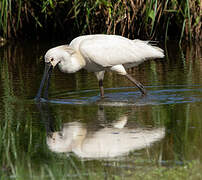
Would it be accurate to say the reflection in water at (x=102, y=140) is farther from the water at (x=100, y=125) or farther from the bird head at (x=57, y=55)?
the bird head at (x=57, y=55)

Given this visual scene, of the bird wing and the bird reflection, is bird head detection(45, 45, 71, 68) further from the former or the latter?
the bird reflection

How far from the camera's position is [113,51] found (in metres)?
7.89

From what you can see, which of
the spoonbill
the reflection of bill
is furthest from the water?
the spoonbill

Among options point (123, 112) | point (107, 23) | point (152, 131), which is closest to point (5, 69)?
point (107, 23)

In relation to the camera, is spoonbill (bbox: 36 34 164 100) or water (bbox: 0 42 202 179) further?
spoonbill (bbox: 36 34 164 100)

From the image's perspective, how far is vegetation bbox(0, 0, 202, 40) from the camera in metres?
12.2

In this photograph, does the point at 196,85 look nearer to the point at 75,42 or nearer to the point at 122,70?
the point at 122,70

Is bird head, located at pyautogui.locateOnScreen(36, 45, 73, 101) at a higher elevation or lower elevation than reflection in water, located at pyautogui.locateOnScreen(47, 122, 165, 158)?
higher

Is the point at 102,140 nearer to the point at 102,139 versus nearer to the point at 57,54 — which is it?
the point at 102,139

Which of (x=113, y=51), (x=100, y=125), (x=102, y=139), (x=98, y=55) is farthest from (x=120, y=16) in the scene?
(x=102, y=139)

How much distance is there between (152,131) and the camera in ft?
18.5

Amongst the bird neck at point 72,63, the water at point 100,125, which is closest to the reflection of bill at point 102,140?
the water at point 100,125

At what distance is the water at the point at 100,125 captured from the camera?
4578 millimetres

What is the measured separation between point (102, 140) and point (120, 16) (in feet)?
24.3
